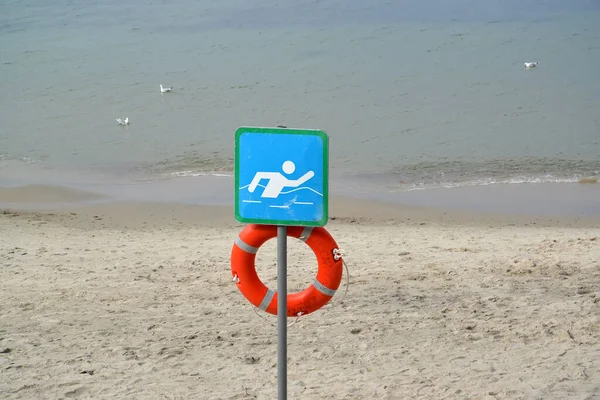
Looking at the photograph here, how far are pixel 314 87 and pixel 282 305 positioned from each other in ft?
51.8

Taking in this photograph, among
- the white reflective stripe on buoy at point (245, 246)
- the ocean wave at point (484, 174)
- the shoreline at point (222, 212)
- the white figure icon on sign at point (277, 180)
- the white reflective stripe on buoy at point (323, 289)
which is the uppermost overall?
the white figure icon on sign at point (277, 180)

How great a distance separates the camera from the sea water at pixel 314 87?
46.6 feet

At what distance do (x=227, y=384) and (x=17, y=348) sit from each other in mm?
1606

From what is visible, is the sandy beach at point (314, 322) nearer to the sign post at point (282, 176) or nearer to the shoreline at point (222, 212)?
the shoreline at point (222, 212)

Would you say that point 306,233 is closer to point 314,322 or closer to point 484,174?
point 314,322

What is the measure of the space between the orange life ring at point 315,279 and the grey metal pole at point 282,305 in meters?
0.34

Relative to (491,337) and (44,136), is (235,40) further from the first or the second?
(491,337)

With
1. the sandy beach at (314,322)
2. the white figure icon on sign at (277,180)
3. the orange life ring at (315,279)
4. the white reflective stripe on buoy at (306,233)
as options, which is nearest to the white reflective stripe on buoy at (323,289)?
the orange life ring at (315,279)

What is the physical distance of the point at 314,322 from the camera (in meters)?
6.13

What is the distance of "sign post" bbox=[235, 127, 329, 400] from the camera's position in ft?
11.8

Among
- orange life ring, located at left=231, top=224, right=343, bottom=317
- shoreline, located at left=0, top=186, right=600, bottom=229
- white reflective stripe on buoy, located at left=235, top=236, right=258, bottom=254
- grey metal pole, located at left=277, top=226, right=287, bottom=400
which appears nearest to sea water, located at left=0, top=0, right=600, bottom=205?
shoreline, located at left=0, top=186, right=600, bottom=229

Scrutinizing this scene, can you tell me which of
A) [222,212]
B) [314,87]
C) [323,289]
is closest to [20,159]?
[222,212]

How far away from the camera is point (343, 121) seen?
16609 millimetres

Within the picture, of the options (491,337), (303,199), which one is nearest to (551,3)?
(491,337)
